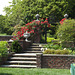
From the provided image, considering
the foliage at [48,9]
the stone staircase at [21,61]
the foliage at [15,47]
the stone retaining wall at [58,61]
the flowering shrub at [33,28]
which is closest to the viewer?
the stone retaining wall at [58,61]

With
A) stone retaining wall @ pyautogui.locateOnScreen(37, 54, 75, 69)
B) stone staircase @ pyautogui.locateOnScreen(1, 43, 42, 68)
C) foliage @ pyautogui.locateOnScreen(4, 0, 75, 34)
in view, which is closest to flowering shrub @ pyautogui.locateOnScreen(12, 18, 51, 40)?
stone staircase @ pyautogui.locateOnScreen(1, 43, 42, 68)

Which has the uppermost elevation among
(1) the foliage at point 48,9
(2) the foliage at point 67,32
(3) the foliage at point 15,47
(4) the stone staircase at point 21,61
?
(1) the foliage at point 48,9

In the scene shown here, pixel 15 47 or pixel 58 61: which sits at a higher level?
pixel 15 47

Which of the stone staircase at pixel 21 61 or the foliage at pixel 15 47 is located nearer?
the stone staircase at pixel 21 61

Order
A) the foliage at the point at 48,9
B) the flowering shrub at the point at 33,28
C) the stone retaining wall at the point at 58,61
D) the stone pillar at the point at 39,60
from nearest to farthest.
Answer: the stone pillar at the point at 39,60
the stone retaining wall at the point at 58,61
the flowering shrub at the point at 33,28
the foliage at the point at 48,9

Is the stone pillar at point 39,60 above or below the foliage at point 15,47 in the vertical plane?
below

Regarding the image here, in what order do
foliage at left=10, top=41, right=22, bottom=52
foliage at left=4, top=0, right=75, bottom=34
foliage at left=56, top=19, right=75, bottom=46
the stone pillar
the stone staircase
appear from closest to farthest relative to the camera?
the stone pillar < the stone staircase < foliage at left=10, top=41, right=22, bottom=52 < foliage at left=56, top=19, right=75, bottom=46 < foliage at left=4, top=0, right=75, bottom=34

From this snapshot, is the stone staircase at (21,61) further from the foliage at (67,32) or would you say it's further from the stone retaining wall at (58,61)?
the foliage at (67,32)

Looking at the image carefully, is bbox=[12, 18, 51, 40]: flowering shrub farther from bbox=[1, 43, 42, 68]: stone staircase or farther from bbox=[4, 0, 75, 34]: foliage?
bbox=[4, 0, 75, 34]: foliage

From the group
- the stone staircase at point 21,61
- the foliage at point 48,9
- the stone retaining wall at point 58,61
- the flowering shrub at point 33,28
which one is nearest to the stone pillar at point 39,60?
the stone retaining wall at point 58,61

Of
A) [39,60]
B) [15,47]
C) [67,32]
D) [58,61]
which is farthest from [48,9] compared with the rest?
[39,60]

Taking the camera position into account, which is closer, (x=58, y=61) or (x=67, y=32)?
(x=58, y=61)

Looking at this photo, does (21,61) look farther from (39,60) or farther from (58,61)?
(58,61)

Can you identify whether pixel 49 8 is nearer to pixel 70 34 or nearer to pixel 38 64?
pixel 70 34
